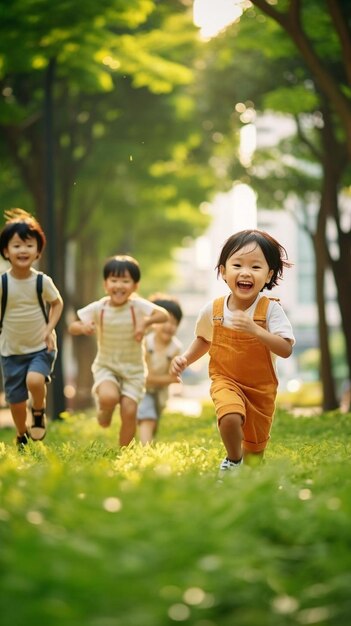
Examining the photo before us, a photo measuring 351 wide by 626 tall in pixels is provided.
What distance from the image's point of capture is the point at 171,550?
3846mm

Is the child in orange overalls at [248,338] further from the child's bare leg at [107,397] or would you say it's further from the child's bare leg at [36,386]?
the child's bare leg at [107,397]

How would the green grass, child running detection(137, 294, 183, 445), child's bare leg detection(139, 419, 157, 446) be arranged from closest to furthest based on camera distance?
the green grass, child's bare leg detection(139, 419, 157, 446), child running detection(137, 294, 183, 445)

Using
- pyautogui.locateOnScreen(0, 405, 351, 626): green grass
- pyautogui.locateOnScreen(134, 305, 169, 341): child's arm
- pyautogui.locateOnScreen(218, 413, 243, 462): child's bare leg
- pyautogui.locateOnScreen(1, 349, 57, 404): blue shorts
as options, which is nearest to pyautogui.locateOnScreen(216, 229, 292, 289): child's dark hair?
pyautogui.locateOnScreen(218, 413, 243, 462): child's bare leg

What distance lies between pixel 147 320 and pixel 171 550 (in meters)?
5.93

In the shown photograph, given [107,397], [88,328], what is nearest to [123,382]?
[107,397]

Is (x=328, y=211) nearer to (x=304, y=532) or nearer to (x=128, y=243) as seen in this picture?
(x=128, y=243)

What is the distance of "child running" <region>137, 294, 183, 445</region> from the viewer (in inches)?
442

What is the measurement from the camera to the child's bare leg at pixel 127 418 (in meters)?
9.84

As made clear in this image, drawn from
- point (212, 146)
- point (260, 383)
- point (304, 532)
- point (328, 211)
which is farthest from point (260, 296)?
point (212, 146)

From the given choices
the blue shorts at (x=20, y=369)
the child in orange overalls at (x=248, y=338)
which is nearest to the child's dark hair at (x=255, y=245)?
the child in orange overalls at (x=248, y=338)

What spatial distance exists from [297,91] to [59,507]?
A: 1715 cm

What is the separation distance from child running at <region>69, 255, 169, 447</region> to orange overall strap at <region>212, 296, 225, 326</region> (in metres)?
2.34

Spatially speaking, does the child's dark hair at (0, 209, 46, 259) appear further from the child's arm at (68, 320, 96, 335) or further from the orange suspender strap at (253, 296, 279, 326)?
the orange suspender strap at (253, 296, 279, 326)

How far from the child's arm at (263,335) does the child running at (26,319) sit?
2728 mm
